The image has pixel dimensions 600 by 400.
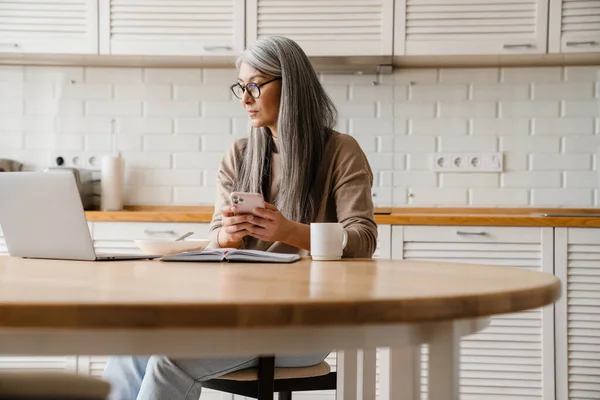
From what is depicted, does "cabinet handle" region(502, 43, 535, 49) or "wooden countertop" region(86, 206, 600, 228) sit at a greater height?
"cabinet handle" region(502, 43, 535, 49)

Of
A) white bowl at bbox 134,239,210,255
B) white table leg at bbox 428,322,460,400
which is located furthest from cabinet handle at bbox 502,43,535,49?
→ white table leg at bbox 428,322,460,400

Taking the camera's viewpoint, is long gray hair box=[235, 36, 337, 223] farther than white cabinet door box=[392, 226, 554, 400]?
No

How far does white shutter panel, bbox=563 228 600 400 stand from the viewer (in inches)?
121

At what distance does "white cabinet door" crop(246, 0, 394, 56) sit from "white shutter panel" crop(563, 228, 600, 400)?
1237 millimetres

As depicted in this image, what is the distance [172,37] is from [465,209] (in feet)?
5.55

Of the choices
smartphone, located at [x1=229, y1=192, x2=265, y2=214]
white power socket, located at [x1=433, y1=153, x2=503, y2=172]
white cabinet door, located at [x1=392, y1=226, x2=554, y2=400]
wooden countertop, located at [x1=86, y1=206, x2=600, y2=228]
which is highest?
white power socket, located at [x1=433, y1=153, x2=503, y2=172]

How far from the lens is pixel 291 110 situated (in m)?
2.12

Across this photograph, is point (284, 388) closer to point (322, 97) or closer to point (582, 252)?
point (322, 97)

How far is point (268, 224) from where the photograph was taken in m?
1.74

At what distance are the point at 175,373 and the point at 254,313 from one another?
72cm

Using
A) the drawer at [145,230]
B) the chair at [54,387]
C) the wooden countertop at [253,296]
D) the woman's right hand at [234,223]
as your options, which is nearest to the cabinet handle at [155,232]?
the drawer at [145,230]

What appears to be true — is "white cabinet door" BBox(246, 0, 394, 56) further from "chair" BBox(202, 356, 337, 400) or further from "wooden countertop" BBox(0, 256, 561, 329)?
"wooden countertop" BBox(0, 256, 561, 329)

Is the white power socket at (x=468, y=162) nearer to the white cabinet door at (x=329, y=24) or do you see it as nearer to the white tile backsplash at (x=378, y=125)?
the white tile backsplash at (x=378, y=125)

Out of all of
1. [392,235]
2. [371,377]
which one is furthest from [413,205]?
[371,377]
